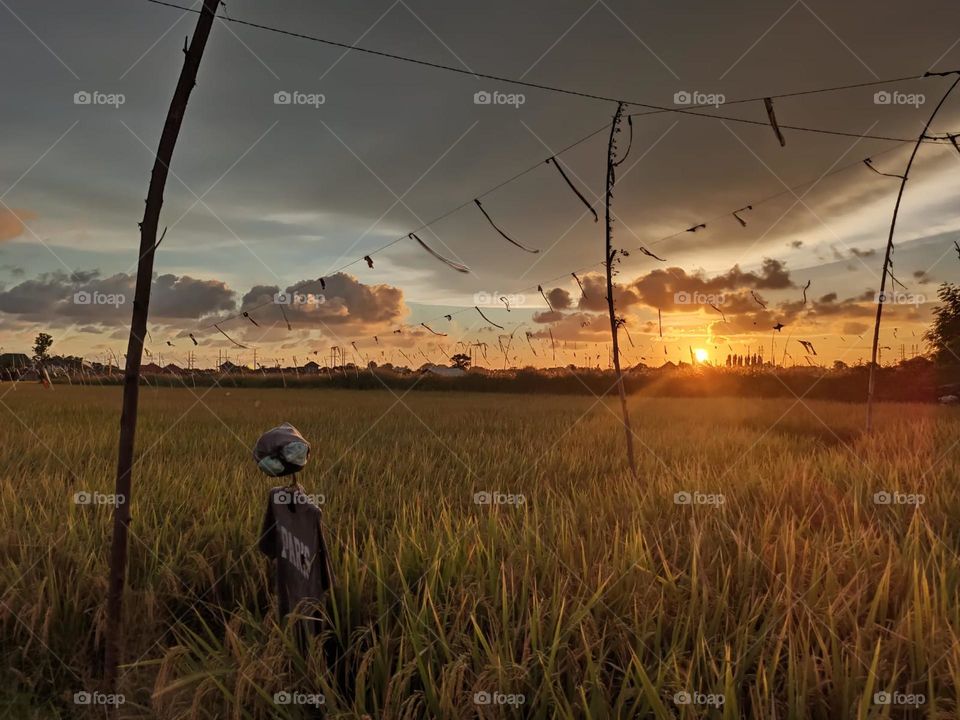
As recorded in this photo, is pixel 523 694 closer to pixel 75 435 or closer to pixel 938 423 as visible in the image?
pixel 75 435

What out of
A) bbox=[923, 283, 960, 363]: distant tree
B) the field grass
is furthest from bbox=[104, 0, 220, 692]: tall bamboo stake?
bbox=[923, 283, 960, 363]: distant tree

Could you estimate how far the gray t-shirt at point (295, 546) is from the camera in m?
2.94

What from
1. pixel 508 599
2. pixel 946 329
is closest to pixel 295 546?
pixel 508 599

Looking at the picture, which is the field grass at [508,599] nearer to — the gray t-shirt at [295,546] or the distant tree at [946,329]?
the gray t-shirt at [295,546]

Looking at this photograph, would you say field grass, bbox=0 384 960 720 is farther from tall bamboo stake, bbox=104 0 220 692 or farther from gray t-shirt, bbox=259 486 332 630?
tall bamboo stake, bbox=104 0 220 692

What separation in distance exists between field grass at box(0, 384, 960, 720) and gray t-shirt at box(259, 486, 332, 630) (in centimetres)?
17

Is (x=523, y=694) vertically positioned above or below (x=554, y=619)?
below

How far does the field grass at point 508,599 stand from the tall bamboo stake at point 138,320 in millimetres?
347

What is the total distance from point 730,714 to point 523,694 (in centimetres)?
85

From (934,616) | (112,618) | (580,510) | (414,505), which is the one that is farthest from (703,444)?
(112,618)

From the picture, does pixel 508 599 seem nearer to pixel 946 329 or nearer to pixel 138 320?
pixel 138 320

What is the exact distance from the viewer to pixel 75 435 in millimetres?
10250

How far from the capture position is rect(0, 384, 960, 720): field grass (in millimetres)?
2629

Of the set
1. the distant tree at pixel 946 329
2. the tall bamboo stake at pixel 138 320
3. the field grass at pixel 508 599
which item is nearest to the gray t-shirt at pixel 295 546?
the field grass at pixel 508 599
